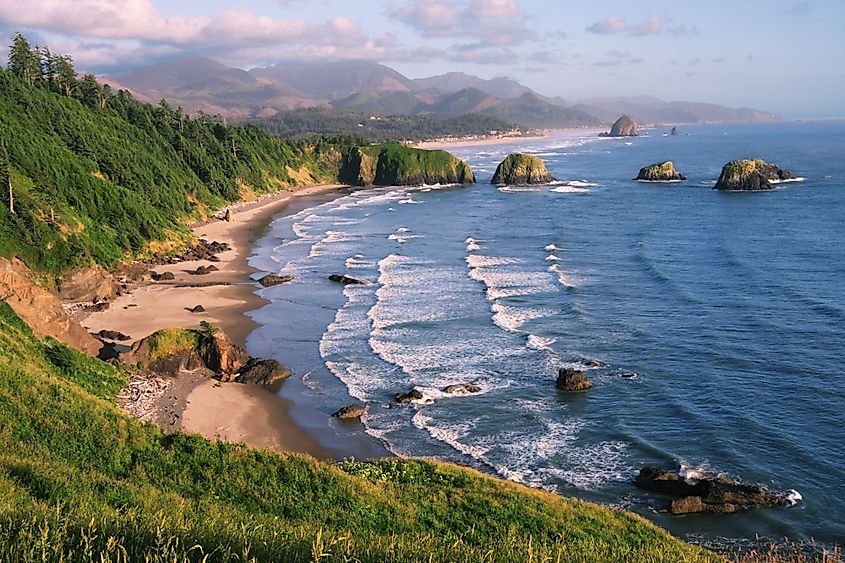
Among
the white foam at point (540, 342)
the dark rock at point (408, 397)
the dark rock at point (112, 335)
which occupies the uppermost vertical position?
the dark rock at point (112, 335)

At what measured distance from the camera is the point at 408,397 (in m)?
34.0

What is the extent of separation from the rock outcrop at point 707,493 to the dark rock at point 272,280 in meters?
39.1

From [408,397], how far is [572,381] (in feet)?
26.7

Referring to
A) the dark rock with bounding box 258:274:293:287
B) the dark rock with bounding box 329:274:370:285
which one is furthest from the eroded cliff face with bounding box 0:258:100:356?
the dark rock with bounding box 329:274:370:285

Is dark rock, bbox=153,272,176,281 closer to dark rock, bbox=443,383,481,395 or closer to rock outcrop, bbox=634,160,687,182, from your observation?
dark rock, bbox=443,383,481,395

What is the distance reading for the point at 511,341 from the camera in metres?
42.8

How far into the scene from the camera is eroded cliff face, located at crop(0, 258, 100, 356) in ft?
108

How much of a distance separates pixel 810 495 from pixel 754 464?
8.29 feet

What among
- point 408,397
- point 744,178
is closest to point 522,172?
point 744,178

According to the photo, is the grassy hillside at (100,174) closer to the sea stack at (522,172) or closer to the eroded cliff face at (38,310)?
the eroded cliff face at (38,310)

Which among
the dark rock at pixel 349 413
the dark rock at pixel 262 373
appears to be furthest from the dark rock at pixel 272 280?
the dark rock at pixel 349 413

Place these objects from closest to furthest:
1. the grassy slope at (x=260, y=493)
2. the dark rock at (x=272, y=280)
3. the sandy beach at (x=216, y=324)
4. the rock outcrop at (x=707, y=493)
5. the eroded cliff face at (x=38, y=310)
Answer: the grassy slope at (x=260, y=493), the rock outcrop at (x=707, y=493), the sandy beach at (x=216, y=324), the eroded cliff face at (x=38, y=310), the dark rock at (x=272, y=280)

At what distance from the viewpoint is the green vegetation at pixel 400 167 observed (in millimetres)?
149750

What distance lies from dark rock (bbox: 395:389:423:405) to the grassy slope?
36.1 feet
